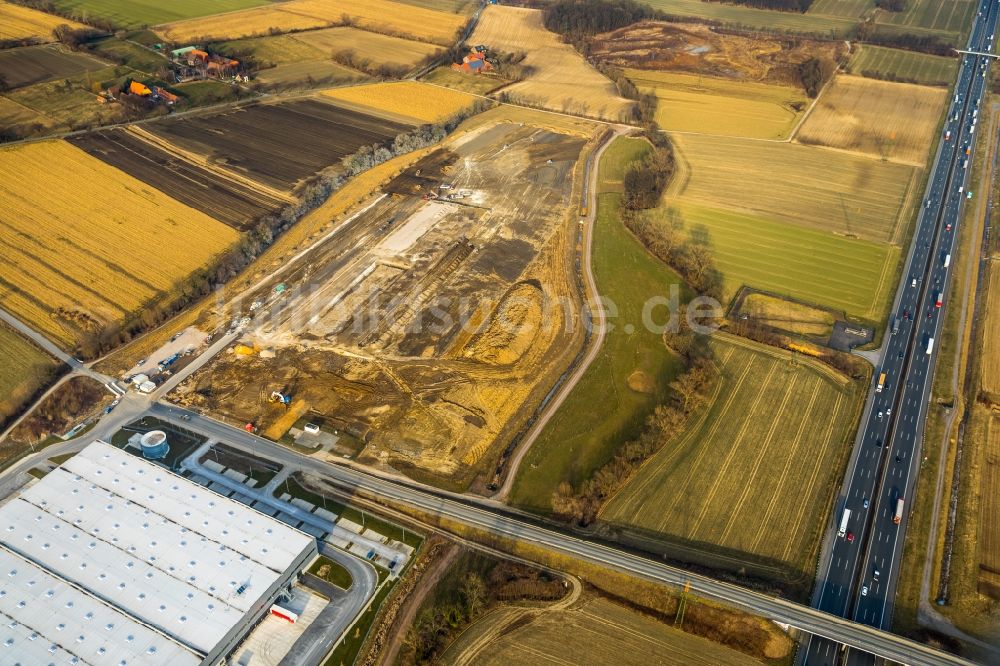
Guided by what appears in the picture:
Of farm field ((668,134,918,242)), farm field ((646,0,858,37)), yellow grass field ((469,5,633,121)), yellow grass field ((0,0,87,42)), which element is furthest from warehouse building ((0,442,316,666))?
farm field ((646,0,858,37))

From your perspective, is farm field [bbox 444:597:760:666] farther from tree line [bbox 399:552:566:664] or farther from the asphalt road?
the asphalt road

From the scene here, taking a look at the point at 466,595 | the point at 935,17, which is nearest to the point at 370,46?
the point at 466,595

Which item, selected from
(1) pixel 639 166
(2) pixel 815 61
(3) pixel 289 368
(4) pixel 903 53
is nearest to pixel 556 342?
(3) pixel 289 368

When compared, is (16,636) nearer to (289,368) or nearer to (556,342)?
(289,368)

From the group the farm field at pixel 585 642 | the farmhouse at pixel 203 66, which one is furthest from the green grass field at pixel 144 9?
the farm field at pixel 585 642

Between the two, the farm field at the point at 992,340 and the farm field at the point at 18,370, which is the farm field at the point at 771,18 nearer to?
the farm field at the point at 992,340
